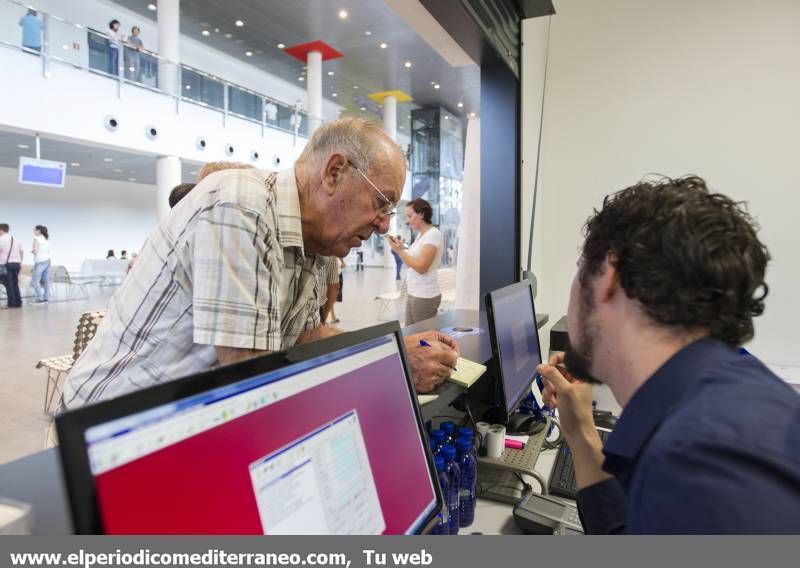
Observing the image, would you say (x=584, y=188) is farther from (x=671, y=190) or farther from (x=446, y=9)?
(x=671, y=190)

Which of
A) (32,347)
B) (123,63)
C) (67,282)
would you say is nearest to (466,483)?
(32,347)

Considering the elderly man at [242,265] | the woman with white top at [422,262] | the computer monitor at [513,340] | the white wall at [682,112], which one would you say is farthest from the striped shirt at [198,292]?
the woman with white top at [422,262]

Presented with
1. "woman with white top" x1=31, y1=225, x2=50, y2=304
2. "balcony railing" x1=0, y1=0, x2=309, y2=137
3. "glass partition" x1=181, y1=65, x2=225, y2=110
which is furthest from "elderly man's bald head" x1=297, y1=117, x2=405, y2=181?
"woman with white top" x1=31, y1=225, x2=50, y2=304

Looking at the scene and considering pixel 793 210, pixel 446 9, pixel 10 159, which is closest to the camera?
pixel 446 9

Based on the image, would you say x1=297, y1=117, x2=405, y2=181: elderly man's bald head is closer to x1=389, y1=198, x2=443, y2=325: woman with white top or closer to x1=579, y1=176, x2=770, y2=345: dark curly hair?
x1=579, y1=176, x2=770, y2=345: dark curly hair

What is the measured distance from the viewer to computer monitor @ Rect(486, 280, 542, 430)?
1.28 m

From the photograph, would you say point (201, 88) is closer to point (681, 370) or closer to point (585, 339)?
point (585, 339)

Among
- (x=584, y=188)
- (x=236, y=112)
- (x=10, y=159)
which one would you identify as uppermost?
(x=236, y=112)

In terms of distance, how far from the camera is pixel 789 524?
47 cm

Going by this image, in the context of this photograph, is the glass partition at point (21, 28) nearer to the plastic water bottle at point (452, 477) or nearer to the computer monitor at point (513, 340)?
the computer monitor at point (513, 340)

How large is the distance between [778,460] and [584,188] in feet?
10.4

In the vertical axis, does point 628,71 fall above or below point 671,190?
Result: above

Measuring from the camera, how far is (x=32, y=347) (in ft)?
18.1
